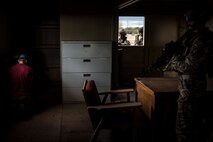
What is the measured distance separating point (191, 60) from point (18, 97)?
3031 millimetres

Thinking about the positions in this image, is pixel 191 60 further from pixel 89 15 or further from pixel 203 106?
pixel 89 15

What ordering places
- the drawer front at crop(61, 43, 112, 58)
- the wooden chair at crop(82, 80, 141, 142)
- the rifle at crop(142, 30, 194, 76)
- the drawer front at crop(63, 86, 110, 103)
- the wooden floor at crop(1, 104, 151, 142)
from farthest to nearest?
the drawer front at crop(63, 86, 110, 103)
the drawer front at crop(61, 43, 112, 58)
the wooden floor at crop(1, 104, 151, 142)
the wooden chair at crop(82, 80, 141, 142)
the rifle at crop(142, 30, 194, 76)

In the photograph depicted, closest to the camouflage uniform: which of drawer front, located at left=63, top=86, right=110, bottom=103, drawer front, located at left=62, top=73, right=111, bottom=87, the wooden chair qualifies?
the wooden chair

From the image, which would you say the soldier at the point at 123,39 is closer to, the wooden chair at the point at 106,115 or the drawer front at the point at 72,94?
the drawer front at the point at 72,94

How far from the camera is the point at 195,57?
106 inches

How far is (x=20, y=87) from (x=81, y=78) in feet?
4.27

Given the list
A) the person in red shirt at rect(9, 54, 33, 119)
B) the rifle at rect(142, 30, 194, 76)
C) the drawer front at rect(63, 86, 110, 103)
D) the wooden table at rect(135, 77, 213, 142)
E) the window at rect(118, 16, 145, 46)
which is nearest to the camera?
the rifle at rect(142, 30, 194, 76)

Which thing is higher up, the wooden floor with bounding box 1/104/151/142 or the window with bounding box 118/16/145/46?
the window with bounding box 118/16/145/46

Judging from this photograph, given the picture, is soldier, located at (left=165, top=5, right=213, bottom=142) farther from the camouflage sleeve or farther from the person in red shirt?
the person in red shirt

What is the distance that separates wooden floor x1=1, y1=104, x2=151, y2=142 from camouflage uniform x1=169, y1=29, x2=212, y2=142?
972 mm

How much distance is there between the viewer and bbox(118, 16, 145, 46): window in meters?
7.69

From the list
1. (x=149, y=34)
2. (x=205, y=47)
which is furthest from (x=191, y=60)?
(x=149, y=34)

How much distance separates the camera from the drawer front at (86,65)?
553cm

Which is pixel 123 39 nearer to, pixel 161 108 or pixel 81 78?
pixel 81 78
